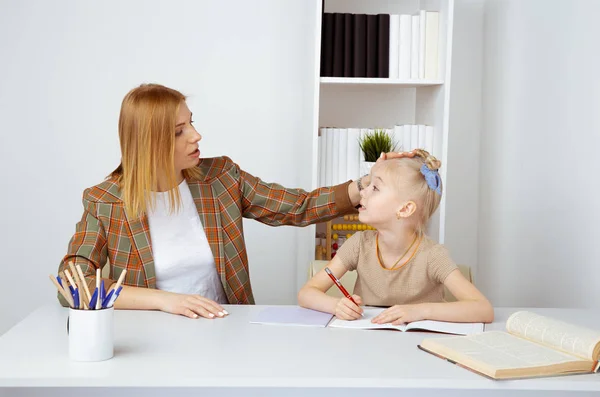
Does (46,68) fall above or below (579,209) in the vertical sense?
above

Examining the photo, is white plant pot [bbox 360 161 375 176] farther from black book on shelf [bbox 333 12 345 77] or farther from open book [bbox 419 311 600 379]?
open book [bbox 419 311 600 379]

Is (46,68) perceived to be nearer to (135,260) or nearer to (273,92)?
(273,92)

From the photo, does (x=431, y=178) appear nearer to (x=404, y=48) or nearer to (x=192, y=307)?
(x=192, y=307)

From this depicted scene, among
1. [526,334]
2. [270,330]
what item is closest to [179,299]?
[270,330]

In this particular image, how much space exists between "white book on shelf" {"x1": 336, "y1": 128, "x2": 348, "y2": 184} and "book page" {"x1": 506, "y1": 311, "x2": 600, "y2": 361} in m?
1.57

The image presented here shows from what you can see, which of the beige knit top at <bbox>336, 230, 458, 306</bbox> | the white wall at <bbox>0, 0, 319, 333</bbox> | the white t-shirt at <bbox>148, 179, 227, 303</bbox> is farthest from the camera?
the white wall at <bbox>0, 0, 319, 333</bbox>

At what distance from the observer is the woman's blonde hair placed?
231 centimetres

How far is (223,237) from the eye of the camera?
98.0 inches

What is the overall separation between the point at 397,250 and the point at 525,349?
0.63 meters

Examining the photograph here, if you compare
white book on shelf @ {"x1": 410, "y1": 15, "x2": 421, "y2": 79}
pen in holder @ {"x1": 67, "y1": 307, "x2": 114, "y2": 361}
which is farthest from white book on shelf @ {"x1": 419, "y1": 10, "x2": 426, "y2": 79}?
pen in holder @ {"x1": 67, "y1": 307, "x2": 114, "y2": 361}

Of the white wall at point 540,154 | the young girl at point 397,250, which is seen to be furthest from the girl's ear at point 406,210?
the white wall at point 540,154

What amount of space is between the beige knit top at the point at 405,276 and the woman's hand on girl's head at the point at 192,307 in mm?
457

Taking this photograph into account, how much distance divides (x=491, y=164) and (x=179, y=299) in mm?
2178

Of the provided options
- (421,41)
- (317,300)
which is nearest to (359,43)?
(421,41)
